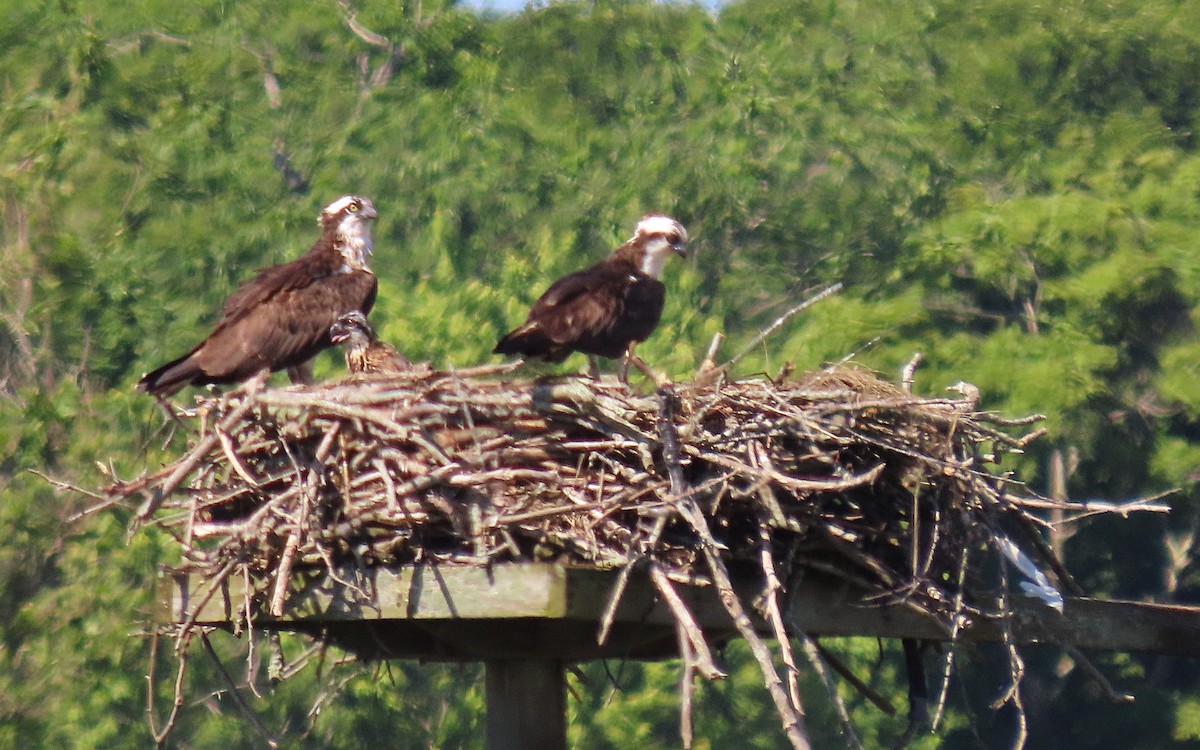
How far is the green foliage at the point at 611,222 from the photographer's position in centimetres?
1595

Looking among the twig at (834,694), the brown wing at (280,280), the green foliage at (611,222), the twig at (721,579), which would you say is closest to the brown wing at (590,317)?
the brown wing at (280,280)

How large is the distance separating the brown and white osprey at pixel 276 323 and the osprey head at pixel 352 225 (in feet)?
0.78

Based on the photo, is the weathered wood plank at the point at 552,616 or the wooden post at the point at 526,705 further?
the wooden post at the point at 526,705

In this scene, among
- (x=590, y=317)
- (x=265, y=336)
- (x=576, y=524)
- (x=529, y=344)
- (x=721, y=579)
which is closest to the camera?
(x=721, y=579)

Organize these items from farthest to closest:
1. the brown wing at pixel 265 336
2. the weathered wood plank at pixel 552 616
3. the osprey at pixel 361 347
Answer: the osprey at pixel 361 347
the brown wing at pixel 265 336
the weathered wood plank at pixel 552 616

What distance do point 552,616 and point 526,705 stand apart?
73 cm

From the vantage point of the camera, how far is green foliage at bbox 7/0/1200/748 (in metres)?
16.0

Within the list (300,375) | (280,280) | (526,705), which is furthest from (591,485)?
(300,375)

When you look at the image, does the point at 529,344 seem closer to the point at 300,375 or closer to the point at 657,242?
the point at 300,375

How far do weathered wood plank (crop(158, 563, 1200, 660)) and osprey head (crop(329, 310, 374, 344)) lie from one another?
1.98m

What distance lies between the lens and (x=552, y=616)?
15.1ft

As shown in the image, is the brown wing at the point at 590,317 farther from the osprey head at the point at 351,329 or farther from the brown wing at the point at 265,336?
the brown wing at the point at 265,336

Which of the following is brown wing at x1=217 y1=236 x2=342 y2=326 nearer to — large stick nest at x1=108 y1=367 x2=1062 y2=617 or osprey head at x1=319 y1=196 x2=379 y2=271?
osprey head at x1=319 y1=196 x2=379 y2=271

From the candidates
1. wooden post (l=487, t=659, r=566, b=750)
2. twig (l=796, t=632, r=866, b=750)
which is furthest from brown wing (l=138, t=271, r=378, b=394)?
twig (l=796, t=632, r=866, b=750)
